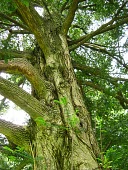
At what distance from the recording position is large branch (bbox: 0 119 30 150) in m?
2.46

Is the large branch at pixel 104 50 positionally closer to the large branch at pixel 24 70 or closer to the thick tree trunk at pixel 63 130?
the thick tree trunk at pixel 63 130

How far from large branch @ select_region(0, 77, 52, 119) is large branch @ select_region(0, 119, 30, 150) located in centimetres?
24

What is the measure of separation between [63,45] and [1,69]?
1.41 metres

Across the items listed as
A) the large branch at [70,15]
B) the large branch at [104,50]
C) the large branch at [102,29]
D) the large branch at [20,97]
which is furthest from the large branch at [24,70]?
the large branch at [104,50]

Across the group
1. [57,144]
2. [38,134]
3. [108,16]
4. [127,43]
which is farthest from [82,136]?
[108,16]

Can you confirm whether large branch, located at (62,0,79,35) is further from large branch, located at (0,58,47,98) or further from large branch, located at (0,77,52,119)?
large branch, located at (0,77,52,119)

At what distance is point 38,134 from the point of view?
2551 mm

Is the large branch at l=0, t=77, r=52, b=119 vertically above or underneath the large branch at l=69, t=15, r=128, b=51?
underneath

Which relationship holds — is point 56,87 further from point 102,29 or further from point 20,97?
point 102,29

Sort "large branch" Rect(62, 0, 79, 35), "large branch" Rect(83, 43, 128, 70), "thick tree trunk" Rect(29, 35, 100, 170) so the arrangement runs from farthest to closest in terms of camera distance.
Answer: "large branch" Rect(83, 43, 128, 70) → "large branch" Rect(62, 0, 79, 35) → "thick tree trunk" Rect(29, 35, 100, 170)

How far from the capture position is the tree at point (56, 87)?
7.48ft

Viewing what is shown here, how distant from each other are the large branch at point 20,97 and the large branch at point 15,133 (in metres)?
0.24

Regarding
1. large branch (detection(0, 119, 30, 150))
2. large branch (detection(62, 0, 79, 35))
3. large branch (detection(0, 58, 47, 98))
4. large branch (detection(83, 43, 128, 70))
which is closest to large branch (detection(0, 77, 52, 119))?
large branch (detection(0, 119, 30, 150))

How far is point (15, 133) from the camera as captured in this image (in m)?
2.53
